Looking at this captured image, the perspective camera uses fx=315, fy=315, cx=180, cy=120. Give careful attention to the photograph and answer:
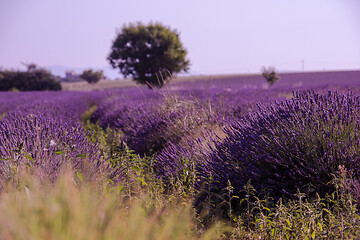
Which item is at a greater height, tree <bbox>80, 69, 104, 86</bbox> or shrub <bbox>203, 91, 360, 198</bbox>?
tree <bbox>80, 69, 104, 86</bbox>

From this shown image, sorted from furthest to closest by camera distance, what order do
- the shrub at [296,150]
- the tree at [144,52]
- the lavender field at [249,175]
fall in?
the tree at [144,52], the shrub at [296,150], the lavender field at [249,175]

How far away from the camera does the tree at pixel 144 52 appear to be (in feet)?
80.2

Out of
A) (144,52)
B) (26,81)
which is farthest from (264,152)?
→ (26,81)

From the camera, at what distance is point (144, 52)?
24.7 metres

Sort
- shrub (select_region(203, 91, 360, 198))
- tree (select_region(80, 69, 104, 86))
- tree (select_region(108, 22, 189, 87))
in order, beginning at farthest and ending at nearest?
tree (select_region(80, 69, 104, 86)) → tree (select_region(108, 22, 189, 87)) → shrub (select_region(203, 91, 360, 198))

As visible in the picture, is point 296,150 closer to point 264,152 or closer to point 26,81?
point 264,152

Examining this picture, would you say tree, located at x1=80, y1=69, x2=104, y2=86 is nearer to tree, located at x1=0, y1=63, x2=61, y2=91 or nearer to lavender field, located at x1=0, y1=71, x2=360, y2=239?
tree, located at x1=0, y1=63, x2=61, y2=91

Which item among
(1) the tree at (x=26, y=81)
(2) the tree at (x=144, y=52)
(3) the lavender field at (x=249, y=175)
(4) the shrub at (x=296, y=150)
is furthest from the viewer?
(1) the tree at (x=26, y=81)

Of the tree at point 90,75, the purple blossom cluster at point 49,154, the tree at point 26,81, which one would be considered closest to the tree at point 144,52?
the tree at point 26,81

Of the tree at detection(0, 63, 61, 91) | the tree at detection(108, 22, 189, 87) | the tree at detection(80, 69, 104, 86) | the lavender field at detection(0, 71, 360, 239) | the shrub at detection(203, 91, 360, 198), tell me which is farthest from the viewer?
the tree at detection(80, 69, 104, 86)

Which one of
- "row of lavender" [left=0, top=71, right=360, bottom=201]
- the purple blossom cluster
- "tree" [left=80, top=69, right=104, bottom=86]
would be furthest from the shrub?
"tree" [left=80, top=69, right=104, bottom=86]

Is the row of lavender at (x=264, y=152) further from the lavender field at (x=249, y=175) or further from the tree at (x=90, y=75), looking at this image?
the tree at (x=90, y=75)

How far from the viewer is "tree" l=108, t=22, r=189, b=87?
24438mm

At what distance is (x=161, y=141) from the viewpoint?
523 cm
